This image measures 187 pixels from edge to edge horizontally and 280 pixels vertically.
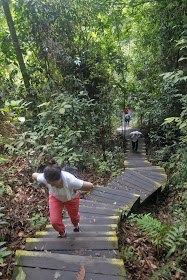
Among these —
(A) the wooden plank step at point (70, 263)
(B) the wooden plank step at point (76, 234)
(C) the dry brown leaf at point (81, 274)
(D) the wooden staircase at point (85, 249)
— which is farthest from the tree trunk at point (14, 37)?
(C) the dry brown leaf at point (81, 274)

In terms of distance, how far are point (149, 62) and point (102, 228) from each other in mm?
9812

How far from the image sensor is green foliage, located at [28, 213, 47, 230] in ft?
10.6

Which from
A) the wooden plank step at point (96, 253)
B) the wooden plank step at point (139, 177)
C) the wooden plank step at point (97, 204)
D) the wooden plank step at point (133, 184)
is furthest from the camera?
the wooden plank step at point (139, 177)

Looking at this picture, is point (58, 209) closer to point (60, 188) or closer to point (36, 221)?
point (60, 188)

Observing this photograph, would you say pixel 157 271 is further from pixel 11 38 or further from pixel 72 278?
pixel 11 38

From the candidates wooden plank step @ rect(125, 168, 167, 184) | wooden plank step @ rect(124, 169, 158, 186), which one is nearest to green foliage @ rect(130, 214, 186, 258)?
wooden plank step @ rect(124, 169, 158, 186)

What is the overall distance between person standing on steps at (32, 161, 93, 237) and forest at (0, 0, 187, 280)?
0.84 m

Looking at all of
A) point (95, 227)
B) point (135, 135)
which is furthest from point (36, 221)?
point (135, 135)

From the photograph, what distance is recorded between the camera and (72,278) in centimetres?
197

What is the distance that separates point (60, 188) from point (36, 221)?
1.38 meters

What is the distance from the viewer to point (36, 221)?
3.39m

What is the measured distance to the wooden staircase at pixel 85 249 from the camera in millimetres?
2045

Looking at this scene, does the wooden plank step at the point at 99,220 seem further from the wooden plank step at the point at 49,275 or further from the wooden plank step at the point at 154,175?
the wooden plank step at the point at 154,175

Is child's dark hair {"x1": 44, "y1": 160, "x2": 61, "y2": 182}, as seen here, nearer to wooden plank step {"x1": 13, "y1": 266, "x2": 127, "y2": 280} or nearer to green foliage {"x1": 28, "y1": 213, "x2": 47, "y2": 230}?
wooden plank step {"x1": 13, "y1": 266, "x2": 127, "y2": 280}
